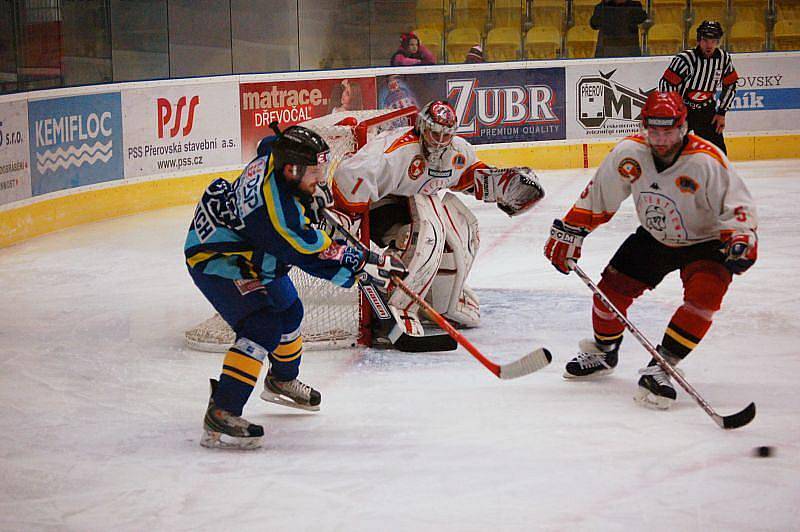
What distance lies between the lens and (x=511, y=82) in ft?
31.5

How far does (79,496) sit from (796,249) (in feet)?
14.8

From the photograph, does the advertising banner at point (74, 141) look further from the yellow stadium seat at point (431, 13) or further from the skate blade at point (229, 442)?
the skate blade at point (229, 442)

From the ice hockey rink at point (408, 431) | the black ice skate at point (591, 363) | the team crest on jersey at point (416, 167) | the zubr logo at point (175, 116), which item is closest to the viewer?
the ice hockey rink at point (408, 431)

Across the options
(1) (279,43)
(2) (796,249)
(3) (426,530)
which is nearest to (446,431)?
(3) (426,530)

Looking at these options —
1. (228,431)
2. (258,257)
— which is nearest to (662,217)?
(258,257)

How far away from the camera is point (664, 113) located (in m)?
3.66

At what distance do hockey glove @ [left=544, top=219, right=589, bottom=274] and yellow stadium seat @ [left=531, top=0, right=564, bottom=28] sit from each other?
6.27 meters

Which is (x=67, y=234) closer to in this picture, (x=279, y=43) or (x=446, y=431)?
(x=279, y=43)

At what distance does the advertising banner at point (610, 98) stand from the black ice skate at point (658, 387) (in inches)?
242

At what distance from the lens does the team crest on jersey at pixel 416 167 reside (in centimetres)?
470

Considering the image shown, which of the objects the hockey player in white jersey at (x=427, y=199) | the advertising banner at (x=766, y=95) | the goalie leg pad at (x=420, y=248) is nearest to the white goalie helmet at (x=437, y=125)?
the hockey player in white jersey at (x=427, y=199)

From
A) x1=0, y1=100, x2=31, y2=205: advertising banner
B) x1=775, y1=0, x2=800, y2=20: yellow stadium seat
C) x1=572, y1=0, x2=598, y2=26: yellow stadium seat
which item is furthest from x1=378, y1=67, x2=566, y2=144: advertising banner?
x1=0, y1=100, x2=31, y2=205: advertising banner

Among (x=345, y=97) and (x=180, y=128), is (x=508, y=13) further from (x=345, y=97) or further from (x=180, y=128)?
(x=180, y=128)

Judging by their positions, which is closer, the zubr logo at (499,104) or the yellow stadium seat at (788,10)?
the zubr logo at (499,104)
